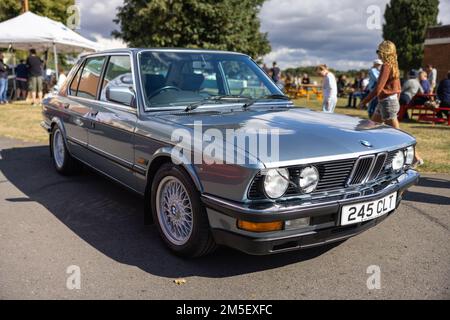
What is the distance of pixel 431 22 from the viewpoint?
41875 millimetres

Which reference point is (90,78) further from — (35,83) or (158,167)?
(35,83)

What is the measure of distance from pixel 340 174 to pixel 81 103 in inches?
128

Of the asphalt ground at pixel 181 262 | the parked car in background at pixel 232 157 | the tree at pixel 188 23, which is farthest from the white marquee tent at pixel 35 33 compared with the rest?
the asphalt ground at pixel 181 262

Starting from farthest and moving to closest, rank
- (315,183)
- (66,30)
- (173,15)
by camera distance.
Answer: (173,15)
(66,30)
(315,183)

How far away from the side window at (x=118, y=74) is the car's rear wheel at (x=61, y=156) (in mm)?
1396

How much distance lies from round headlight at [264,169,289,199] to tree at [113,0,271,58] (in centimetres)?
2144

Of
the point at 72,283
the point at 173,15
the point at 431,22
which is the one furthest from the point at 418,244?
the point at 431,22

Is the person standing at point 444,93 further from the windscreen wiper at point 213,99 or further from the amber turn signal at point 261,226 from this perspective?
the amber turn signal at point 261,226

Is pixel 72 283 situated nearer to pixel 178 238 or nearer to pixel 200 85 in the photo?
pixel 178 238

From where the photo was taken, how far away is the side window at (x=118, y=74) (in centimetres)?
402

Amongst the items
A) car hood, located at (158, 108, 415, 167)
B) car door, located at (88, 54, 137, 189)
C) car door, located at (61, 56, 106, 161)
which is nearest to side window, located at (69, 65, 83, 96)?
car door, located at (61, 56, 106, 161)

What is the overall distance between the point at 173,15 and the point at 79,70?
19.5 m

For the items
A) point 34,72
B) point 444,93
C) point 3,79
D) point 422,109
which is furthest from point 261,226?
point 3,79

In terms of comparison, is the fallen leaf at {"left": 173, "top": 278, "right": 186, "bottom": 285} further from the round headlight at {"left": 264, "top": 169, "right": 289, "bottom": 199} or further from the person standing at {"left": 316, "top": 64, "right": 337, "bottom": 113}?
the person standing at {"left": 316, "top": 64, "right": 337, "bottom": 113}
